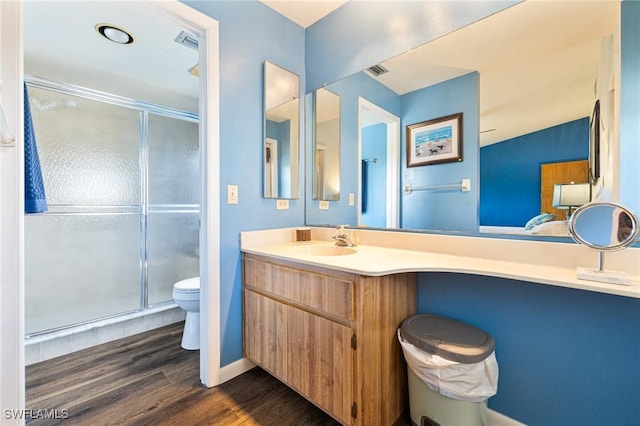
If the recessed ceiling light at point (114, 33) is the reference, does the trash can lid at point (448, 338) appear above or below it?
below

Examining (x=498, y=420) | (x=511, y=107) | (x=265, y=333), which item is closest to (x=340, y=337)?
(x=265, y=333)

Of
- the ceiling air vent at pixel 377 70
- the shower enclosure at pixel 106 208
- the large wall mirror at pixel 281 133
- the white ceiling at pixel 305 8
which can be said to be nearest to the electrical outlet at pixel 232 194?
the large wall mirror at pixel 281 133

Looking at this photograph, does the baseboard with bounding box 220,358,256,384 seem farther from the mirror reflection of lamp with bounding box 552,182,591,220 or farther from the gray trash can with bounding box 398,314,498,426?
the mirror reflection of lamp with bounding box 552,182,591,220

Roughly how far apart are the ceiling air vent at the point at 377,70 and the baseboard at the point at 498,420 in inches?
74.6

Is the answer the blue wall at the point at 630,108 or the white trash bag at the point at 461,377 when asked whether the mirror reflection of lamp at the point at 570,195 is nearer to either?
the blue wall at the point at 630,108

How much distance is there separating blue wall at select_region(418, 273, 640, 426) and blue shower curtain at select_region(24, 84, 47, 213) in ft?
6.51

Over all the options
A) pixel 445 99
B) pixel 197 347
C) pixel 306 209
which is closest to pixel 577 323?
pixel 445 99

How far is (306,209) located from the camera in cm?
210

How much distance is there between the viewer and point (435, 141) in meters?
1.44

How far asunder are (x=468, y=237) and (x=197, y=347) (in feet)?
6.60

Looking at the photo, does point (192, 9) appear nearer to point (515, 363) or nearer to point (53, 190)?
point (53, 190)

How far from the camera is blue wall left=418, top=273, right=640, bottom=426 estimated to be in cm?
97

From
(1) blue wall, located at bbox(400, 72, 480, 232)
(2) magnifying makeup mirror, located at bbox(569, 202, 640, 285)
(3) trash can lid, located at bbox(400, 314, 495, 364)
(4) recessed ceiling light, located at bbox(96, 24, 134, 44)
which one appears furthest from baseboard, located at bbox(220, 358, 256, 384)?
(4) recessed ceiling light, located at bbox(96, 24, 134, 44)

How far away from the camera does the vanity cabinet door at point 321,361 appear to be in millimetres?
1107
